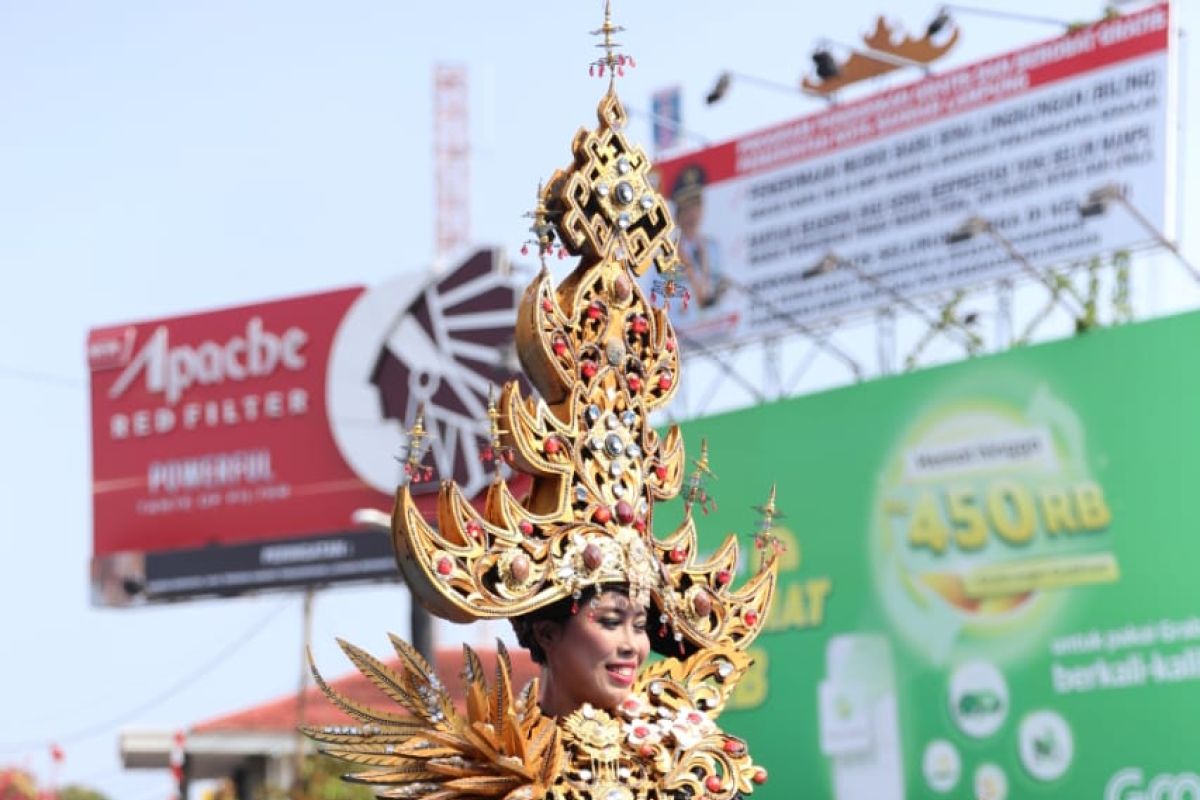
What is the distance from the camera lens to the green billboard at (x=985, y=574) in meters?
24.9

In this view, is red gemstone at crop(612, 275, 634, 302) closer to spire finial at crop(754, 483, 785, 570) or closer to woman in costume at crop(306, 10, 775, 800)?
woman in costume at crop(306, 10, 775, 800)

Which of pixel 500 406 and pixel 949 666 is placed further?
pixel 949 666

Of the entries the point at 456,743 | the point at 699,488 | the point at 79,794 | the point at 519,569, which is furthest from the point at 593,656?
the point at 79,794

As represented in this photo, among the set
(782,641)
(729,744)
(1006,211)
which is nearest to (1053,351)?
(1006,211)

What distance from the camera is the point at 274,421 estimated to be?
36.9m

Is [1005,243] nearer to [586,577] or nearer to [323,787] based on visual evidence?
[323,787]

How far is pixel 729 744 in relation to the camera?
968 centimetres

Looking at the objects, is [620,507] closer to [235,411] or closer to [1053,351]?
[1053,351]

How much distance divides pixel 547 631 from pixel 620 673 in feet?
0.98

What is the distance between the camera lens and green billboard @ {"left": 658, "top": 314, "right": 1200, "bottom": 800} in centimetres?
2494

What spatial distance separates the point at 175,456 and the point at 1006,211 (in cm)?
1390

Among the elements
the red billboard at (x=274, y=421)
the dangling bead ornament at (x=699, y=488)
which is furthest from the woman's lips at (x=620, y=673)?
the red billboard at (x=274, y=421)

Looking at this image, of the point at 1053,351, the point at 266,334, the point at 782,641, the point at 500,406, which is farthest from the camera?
the point at 266,334

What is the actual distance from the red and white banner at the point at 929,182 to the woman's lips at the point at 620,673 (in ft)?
55.6
